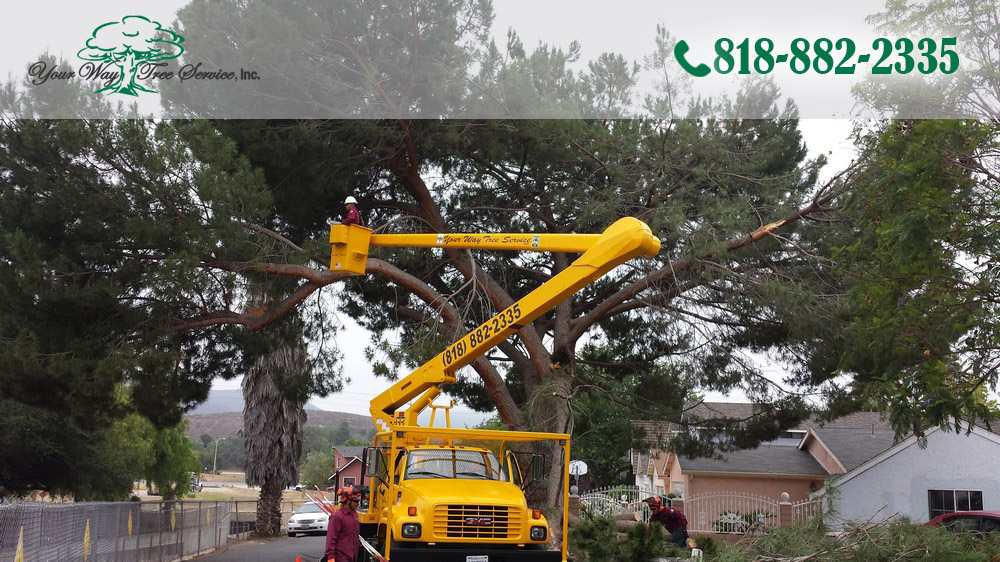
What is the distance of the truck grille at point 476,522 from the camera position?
11.4 meters

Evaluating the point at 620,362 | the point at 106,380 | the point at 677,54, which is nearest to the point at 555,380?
the point at 620,362

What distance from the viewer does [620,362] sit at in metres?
25.4

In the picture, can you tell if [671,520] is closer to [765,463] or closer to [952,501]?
[952,501]

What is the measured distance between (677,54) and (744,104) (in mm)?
2409

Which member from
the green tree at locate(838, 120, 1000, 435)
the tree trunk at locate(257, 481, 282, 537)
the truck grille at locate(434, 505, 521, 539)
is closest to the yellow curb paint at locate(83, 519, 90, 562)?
the truck grille at locate(434, 505, 521, 539)

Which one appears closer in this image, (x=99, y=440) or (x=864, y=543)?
(x=864, y=543)

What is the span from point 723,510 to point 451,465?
19256 mm

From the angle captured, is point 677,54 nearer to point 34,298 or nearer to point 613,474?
point 34,298

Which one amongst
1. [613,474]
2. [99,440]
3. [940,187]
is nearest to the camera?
[940,187]

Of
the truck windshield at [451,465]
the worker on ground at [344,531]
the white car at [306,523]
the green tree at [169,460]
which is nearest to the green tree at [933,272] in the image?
the truck windshield at [451,465]

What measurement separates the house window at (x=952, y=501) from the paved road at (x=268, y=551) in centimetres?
1963

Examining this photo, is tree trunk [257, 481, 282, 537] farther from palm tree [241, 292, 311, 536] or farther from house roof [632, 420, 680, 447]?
house roof [632, 420, 680, 447]

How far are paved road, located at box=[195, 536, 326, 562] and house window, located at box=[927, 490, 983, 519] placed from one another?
1963cm

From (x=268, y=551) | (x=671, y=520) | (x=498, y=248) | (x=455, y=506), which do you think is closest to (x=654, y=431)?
(x=671, y=520)
